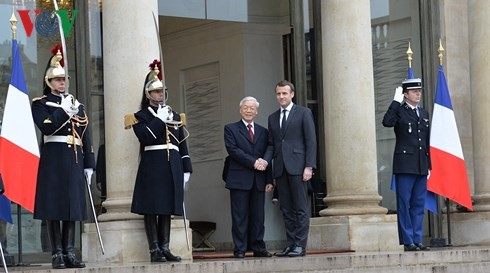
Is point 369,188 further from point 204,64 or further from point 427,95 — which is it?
point 204,64

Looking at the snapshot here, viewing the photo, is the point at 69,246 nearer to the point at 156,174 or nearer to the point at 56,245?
the point at 56,245

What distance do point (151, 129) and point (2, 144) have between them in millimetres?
1383

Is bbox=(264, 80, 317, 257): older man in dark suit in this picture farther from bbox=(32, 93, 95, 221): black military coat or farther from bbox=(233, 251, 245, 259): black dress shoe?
bbox=(32, 93, 95, 221): black military coat

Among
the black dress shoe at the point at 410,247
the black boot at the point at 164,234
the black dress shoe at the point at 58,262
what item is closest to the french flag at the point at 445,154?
the black dress shoe at the point at 410,247

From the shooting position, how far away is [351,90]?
14.3 metres

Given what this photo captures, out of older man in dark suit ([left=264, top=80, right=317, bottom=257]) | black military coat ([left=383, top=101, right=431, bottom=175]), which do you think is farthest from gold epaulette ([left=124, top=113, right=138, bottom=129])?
black military coat ([left=383, top=101, right=431, bottom=175])

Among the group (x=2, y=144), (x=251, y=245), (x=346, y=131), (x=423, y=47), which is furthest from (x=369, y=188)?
(x=2, y=144)

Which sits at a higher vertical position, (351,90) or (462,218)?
(351,90)

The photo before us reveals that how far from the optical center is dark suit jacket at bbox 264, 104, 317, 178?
41.9 ft

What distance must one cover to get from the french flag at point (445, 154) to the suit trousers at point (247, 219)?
299 cm

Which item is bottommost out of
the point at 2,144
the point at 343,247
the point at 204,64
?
the point at 343,247

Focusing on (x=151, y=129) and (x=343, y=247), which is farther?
(x=343, y=247)

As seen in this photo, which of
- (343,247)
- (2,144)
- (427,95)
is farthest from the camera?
(427,95)

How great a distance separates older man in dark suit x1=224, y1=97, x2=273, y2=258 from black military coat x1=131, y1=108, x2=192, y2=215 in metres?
1.05
